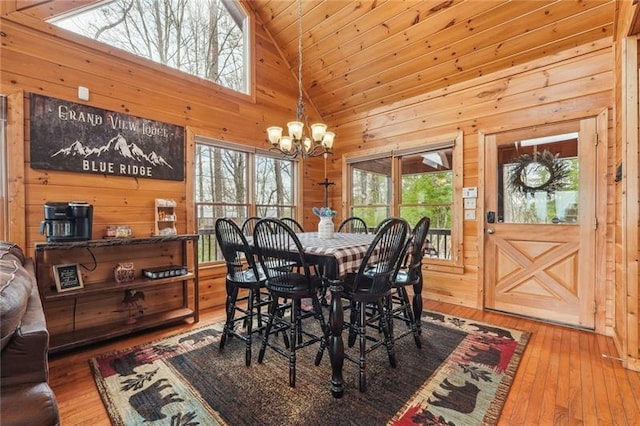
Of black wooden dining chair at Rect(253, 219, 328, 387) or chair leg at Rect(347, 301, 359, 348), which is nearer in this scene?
black wooden dining chair at Rect(253, 219, 328, 387)

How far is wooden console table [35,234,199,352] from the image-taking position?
7.78ft

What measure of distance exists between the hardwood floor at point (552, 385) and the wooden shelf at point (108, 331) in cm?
9

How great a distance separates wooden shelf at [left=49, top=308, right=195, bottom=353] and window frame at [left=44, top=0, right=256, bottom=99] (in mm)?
2519

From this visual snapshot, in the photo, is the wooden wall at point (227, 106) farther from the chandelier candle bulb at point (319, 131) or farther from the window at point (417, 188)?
the chandelier candle bulb at point (319, 131)

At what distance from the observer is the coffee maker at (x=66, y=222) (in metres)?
2.25

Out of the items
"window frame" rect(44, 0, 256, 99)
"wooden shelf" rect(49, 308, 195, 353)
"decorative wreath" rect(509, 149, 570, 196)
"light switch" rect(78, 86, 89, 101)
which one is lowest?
"wooden shelf" rect(49, 308, 195, 353)

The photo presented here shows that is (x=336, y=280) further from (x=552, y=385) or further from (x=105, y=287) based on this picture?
(x=105, y=287)

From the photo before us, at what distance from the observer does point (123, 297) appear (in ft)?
9.41

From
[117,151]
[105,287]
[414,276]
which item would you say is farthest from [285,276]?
[117,151]

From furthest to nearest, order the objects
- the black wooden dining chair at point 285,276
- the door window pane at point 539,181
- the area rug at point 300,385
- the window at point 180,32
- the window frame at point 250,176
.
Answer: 1. the window frame at point 250,176
2. the door window pane at point 539,181
3. the window at point 180,32
4. the black wooden dining chair at point 285,276
5. the area rug at point 300,385

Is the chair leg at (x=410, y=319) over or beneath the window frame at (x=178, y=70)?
beneath

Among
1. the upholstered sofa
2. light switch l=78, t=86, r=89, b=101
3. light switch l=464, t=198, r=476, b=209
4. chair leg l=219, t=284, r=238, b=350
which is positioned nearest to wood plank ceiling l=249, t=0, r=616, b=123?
light switch l=464, t=198, r=476, b=209

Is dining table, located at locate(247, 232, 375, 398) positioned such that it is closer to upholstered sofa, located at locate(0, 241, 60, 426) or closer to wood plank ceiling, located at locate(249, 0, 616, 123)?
upholstered sofa, located at locate(0, 241, 60, 426)

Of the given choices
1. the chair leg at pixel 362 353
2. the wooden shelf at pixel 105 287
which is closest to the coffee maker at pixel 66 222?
the wooden shelf at pixel 105 287
